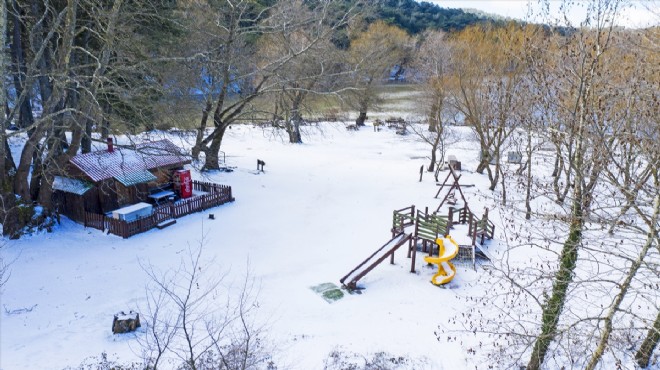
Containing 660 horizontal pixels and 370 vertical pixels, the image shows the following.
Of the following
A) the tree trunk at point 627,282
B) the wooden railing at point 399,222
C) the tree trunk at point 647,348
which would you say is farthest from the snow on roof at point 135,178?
the tree trunk at point 647,348

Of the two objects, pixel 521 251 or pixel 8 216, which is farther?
pixel 521 251

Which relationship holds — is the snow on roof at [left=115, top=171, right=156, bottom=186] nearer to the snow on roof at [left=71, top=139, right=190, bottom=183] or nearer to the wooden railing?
the snow on roof at [left=71, top=139, right=190, bottom=183]

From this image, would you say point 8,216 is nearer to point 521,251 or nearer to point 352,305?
point 352,305

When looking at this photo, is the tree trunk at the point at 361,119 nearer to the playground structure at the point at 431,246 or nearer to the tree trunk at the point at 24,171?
the playground structure at the point at 431,246

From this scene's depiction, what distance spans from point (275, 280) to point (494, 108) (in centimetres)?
1616

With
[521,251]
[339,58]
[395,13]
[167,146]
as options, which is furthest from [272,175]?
[395,13]

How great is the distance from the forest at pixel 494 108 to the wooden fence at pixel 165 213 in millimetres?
1756

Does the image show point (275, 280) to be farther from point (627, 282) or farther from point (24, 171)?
point (24, 171)

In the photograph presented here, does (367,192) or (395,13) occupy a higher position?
(395,13)

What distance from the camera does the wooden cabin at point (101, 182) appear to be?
16156 millimetres

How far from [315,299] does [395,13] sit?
68.4 m

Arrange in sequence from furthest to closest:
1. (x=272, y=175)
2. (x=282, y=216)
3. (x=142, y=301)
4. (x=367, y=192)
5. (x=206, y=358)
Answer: (x=272, y=175) → (x=367, y=192) → (x=282, y=216) → (x=142, y=301) → (x=206, y=358)

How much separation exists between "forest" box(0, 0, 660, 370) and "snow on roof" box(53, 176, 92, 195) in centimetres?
62

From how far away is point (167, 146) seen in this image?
62.8 feet
